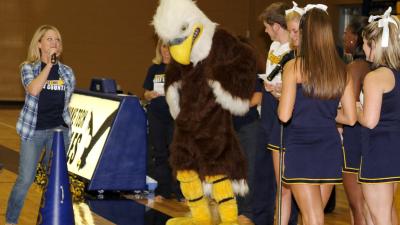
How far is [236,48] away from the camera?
6.27 meters

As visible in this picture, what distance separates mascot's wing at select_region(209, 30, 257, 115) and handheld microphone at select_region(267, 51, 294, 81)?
60 centimetres

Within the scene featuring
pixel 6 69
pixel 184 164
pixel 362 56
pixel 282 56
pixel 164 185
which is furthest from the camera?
pixel 6 69

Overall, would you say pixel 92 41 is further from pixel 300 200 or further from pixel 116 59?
pixel 300 200

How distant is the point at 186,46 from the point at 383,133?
6.79 feet

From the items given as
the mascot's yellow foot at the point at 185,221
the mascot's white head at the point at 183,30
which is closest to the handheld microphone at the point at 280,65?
the mascot's white head at the point at 183,30

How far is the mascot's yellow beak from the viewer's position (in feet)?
20.5

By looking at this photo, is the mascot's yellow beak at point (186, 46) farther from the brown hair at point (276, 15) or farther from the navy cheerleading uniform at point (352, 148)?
the navy cheerleading uniform at point (352, 148)

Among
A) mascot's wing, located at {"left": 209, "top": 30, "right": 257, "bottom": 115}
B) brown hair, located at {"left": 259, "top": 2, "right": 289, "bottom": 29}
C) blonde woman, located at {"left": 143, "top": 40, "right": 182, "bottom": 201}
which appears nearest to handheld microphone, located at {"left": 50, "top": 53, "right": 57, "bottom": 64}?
mascot's wing, located at {"left": 209, "top": 30, "right": 257, "bottom": 115}

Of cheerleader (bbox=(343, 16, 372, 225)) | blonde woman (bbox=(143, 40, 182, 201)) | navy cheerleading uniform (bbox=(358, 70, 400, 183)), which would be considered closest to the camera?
navy cheerleading uniform (bbox=(358, 70, 400, 183))

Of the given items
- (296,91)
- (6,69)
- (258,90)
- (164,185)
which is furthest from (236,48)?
(6,69)

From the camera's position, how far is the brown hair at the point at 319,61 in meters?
4.51

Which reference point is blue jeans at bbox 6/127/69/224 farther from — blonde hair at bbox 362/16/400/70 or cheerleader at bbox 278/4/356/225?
blonde hair at bbox 362/16/400/70

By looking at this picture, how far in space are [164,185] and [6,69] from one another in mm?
11127

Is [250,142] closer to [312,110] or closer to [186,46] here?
[186,46]
